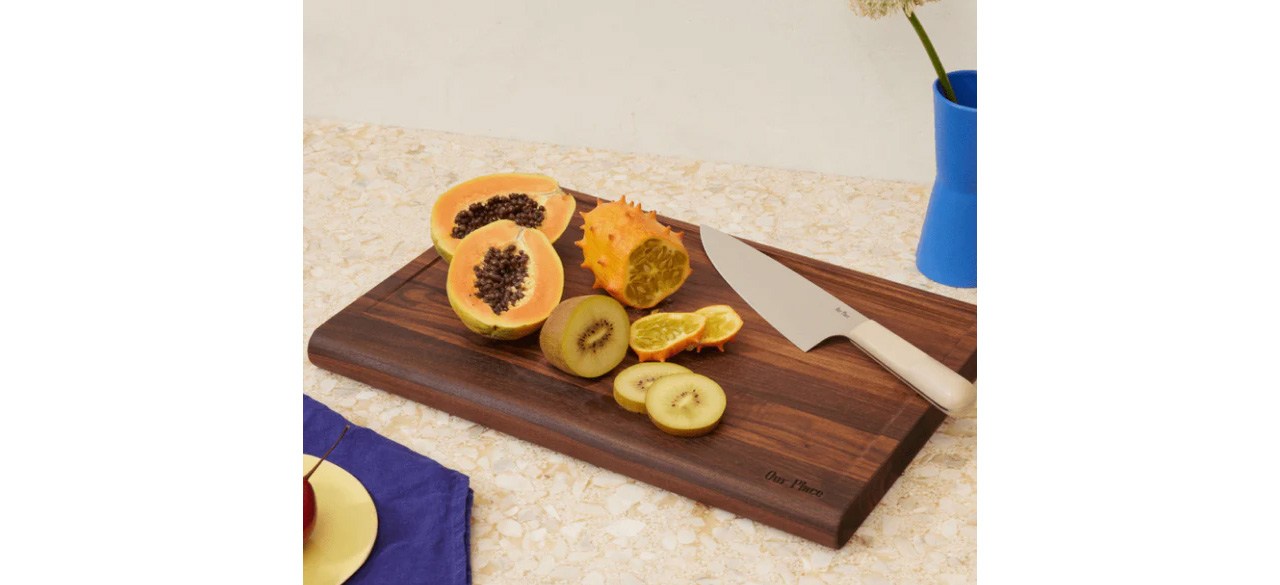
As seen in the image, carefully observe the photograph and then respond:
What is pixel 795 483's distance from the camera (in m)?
1.10

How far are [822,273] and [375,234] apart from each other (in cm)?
66

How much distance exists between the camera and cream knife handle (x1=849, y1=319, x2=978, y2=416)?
3.85ft

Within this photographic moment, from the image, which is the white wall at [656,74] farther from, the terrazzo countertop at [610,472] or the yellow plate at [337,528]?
the yellow plate at [337,528]

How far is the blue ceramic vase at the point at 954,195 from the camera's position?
54.3 inches

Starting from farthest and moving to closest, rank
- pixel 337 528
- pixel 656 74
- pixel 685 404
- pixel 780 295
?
pixel 656 74
pixel 780 295
pixel 685 404
pixel 337 528

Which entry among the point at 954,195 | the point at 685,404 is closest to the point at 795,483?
the point at 685,404

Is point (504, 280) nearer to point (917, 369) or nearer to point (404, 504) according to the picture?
point (404, 504)

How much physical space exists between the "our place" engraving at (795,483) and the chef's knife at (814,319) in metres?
0.18

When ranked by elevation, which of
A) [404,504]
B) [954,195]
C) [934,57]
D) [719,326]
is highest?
[934,57]

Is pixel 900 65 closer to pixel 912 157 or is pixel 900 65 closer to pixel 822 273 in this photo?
pixel 912 157

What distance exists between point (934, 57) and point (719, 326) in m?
0.40

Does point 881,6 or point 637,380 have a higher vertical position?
point 881,6

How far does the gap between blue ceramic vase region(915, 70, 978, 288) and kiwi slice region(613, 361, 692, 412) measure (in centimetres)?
44

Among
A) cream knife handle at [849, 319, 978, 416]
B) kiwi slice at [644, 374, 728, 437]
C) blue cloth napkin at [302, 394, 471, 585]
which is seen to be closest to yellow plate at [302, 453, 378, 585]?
blue cloth napkin at [302, 394, 471, 585]
